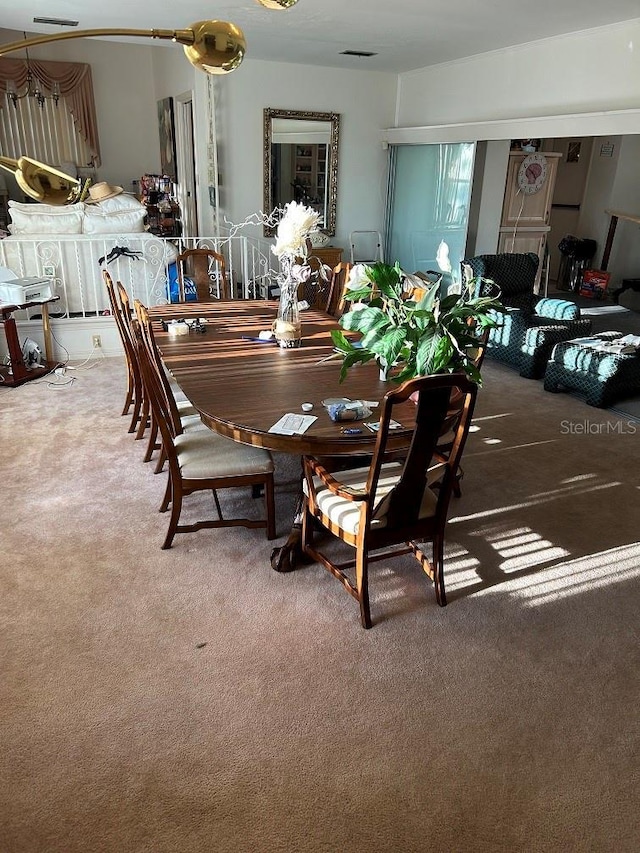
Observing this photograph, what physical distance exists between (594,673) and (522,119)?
4768 millimetres

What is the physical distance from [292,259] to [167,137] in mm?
6809

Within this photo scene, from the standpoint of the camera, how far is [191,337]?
3492mm

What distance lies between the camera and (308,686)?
2.07 m

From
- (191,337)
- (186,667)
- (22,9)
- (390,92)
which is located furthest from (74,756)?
(390,92)

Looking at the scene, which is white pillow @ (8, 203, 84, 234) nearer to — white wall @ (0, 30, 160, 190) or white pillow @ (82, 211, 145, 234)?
white pillow @ (82, 211, 145, 234)

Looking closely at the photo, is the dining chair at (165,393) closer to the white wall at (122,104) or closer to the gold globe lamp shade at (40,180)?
the gold globe lamp shade at (40,180)

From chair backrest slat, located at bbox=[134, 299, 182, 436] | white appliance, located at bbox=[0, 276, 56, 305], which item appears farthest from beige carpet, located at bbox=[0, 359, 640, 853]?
white appliance, located at bbox=[0, 276, 56, 305]

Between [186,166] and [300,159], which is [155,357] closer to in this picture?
[300,159]

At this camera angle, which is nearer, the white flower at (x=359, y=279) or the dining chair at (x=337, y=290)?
the white flower at (x=359, y=279)

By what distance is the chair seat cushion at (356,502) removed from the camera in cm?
226

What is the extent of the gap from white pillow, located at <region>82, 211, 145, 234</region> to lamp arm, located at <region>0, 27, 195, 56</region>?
169 inches

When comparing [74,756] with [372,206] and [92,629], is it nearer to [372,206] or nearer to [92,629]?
[92,629]

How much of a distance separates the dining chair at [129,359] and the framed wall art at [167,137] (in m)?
5.42

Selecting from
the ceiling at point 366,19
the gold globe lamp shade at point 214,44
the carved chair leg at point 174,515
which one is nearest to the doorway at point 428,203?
the ceiling at point 366,19
